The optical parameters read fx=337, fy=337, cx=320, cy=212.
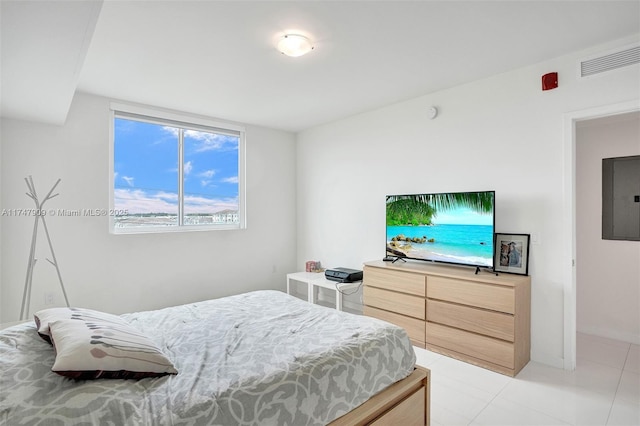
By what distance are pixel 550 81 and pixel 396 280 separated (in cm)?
219

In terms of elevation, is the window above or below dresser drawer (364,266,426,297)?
above

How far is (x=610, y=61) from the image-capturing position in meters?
2.54

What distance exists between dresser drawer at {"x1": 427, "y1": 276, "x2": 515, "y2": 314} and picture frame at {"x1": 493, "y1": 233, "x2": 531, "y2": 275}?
318mm

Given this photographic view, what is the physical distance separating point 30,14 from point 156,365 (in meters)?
1.75

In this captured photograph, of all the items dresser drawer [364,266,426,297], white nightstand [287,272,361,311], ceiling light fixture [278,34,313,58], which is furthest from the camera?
white nightstand [287,272,361,311]

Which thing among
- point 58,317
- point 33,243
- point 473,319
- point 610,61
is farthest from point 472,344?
point 33,243

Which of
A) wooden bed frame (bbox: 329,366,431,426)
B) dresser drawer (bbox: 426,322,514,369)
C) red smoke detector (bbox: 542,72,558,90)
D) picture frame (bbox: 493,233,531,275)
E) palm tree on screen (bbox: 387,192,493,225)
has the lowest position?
dresser drawer (bbox: 426,322,514,369)

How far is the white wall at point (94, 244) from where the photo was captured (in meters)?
3.23

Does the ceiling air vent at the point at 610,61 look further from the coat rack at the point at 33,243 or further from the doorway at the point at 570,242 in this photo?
the coat rack at the point at 33,243

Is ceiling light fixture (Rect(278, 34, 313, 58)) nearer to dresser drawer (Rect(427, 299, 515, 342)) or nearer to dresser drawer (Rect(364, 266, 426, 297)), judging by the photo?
dresser drawer (Rect(364, 266, 426, 297))

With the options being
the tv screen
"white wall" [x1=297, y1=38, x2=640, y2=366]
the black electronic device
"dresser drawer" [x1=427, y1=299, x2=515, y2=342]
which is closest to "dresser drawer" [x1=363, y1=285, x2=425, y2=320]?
"dresser drawer" [x1=427, y1=299, x2=515, y2=342]

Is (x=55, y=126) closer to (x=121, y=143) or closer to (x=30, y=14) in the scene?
(x=121, y=143)

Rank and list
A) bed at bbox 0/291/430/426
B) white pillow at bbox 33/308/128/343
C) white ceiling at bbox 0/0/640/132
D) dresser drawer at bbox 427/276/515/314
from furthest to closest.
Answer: dresser drawer at bbox 427/276/515/314 < white ceiling at bbox 0/0/640/132 < white pillow at bbox 33/308/128/343 < bed at bbox 0/291/430/426

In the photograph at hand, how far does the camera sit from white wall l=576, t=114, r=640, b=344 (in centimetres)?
336
